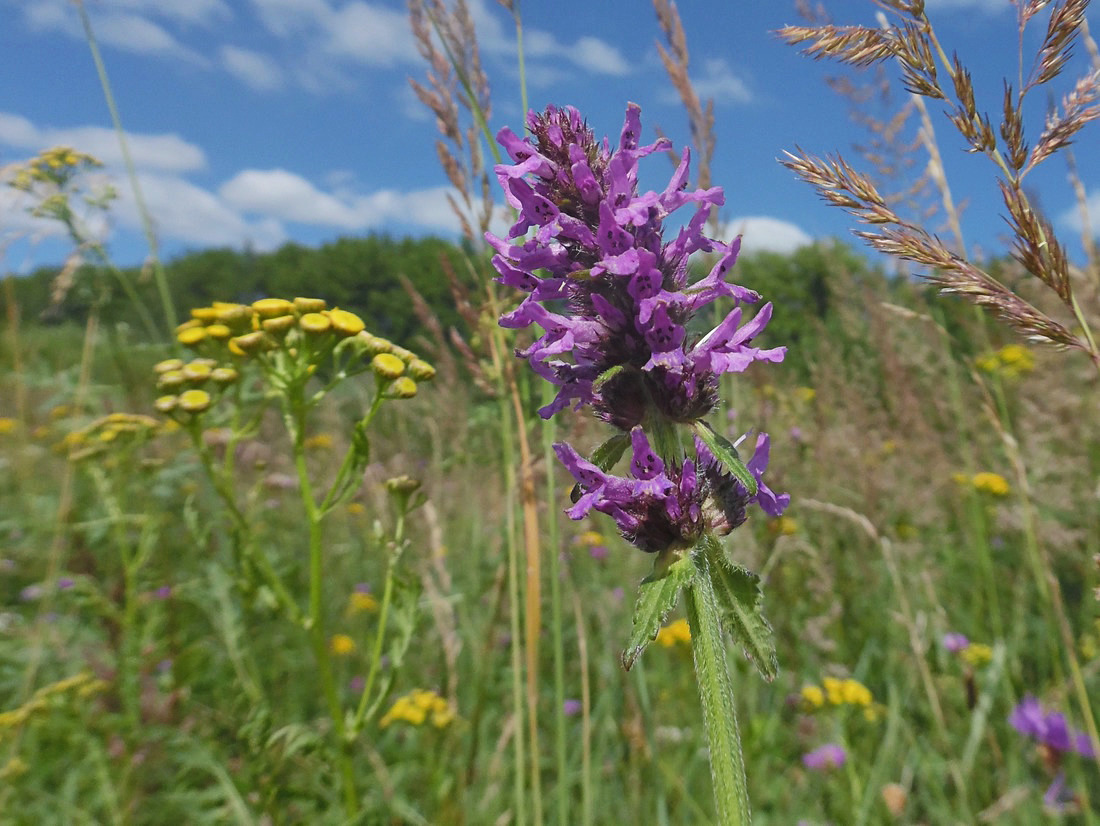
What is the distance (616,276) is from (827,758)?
77.1 inches

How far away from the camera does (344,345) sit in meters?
1.64

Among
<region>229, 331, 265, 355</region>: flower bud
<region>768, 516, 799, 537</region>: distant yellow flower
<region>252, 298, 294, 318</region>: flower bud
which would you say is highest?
<region>252, 298, 294, 318</region>: flower bud

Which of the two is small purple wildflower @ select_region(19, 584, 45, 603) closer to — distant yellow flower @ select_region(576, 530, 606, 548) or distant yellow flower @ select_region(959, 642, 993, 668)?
distant yellow flower @ select_region(576, 530, 606, 548)

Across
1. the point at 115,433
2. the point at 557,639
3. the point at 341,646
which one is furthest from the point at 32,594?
the point at 557,639

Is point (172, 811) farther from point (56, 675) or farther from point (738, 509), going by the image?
point (738, 509)

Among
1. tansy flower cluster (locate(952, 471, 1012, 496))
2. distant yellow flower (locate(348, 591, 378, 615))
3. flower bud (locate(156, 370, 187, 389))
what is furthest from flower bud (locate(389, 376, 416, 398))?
tansy flower cluster (locate(952, 471, 1012, 496))

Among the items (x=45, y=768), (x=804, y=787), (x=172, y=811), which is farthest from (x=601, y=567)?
(x=45, y=768)

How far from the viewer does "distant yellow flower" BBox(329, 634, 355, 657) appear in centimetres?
330

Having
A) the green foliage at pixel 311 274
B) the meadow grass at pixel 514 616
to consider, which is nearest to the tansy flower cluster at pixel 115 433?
the meadow grass at pixel 514 616

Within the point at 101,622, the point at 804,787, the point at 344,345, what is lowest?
the point at 804,787

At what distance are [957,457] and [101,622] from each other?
4645 mm

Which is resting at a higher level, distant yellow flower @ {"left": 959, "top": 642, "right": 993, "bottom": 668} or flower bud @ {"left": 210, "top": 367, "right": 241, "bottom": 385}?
flower bud @ {"left": 210, "top": 367, "right": 241, "bottom": 385}

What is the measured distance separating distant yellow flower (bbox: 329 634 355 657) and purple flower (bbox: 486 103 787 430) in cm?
Answer: 271

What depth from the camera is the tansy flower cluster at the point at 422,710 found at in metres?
2.33
